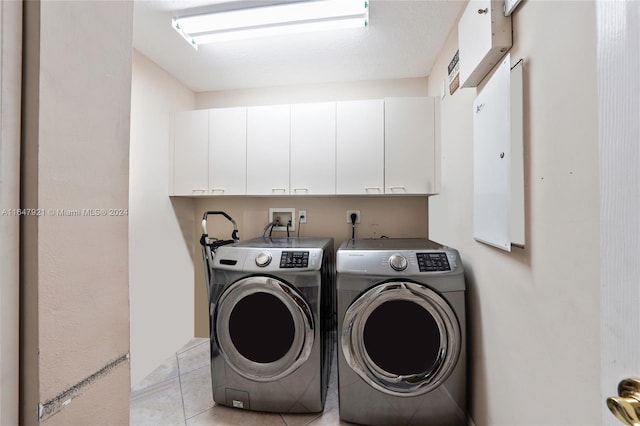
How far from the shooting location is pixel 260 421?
1.52 m

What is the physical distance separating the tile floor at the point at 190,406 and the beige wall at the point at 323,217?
55 centimetres

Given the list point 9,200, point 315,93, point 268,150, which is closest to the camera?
point 9,200

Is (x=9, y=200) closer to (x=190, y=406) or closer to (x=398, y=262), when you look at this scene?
(x=398, y=262)

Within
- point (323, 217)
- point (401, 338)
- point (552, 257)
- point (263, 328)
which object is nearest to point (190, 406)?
point (263, 328)

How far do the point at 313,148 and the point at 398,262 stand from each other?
1115mm

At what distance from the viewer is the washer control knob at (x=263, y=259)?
60.8 inches

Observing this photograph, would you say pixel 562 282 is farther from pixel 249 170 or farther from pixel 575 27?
pixel 249 170

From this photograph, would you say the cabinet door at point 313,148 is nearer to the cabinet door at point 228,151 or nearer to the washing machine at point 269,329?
the cabinet door at point 228,151

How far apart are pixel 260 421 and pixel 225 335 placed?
52 centimetres

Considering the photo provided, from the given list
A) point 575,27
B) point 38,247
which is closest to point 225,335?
point 38,247

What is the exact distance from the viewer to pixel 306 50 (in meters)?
1.89

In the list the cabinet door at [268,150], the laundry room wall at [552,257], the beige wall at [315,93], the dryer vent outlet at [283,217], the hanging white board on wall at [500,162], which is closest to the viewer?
the laundry room wall at [552,257]

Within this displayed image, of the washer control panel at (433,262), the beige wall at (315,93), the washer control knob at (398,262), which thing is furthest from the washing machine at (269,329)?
the beige wall at (315,93)

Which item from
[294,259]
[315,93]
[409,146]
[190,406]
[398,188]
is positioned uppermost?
[315,93]
